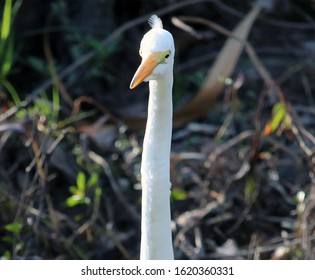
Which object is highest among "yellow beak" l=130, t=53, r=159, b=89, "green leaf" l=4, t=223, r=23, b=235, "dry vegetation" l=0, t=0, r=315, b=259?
"dry vegetation" l=0, t=0, r=315, b=259

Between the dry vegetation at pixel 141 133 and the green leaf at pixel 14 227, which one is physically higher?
the dry vegetation at pixel 141 133

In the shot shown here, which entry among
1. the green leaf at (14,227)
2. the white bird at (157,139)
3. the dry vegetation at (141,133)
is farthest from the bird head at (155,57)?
the green leaf at (14,227)

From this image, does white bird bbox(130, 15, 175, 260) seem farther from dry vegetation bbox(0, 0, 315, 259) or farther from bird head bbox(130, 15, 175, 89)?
dry vegetation bbox(0, 0, 315, 259)

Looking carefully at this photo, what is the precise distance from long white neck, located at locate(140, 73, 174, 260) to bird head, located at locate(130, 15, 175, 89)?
3 cm

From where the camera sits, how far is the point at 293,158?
12.5 ft

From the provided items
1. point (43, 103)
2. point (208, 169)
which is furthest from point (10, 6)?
point (208, 169)

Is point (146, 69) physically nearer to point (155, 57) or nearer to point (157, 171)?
point (155, 57)

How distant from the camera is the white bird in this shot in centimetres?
224

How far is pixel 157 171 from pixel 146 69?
0.90 feet

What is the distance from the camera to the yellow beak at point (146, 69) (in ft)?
7.29

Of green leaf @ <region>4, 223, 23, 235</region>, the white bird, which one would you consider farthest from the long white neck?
green leaf @ <region>4, 223, 23, 235</region>

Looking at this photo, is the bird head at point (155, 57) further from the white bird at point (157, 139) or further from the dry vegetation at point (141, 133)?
the dry vegetation at point (141, 133)

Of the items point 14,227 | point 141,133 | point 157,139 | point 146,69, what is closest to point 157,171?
point 157,139

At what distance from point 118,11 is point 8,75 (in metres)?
0.62
